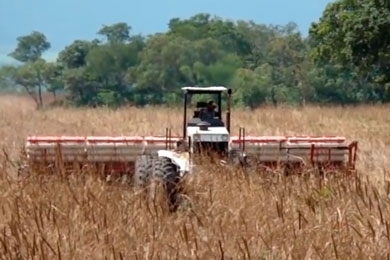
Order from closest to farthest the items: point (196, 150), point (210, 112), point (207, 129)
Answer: point (196, 150)
point (207, 129)
point (210, 112)

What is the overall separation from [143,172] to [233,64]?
812 inches

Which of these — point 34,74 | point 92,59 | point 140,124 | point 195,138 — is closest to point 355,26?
point 140,124

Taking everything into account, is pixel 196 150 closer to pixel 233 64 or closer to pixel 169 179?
pixel 169 179

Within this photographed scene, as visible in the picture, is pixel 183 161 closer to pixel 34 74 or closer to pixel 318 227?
pixel 318 227


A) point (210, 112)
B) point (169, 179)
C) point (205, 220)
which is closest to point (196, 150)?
point (210, 112)

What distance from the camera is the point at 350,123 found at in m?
26.9

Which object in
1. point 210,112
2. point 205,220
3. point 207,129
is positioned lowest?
point 205,220

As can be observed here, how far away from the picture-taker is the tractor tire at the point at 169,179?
19.4 ft

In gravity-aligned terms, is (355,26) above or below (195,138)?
above

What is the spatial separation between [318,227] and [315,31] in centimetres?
2939

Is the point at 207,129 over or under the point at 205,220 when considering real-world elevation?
over

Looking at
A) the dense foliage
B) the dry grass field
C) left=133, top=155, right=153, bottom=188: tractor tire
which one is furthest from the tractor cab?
the dense foliage

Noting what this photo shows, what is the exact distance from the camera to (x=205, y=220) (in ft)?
16.5

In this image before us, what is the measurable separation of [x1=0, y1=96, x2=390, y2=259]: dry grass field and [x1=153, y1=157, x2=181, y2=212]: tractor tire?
0.12 metres
